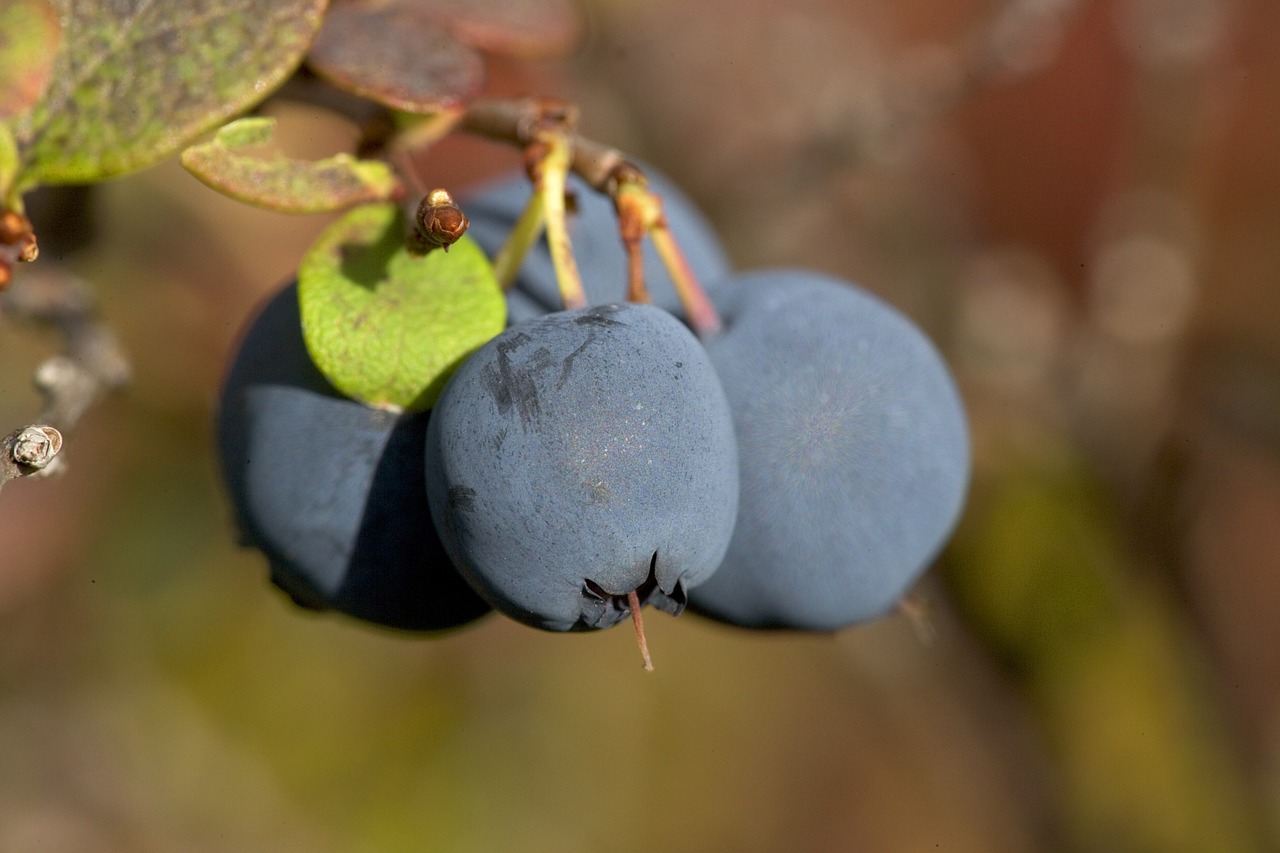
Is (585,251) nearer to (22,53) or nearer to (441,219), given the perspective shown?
(441,219)

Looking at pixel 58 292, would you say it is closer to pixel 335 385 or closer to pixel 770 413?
pixel 335 385

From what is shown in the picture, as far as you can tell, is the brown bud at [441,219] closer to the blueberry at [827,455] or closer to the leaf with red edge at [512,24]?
the blueberry at [827,455]

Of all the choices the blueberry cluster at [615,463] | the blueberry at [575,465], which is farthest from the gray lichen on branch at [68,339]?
the blueberry at [575,465]

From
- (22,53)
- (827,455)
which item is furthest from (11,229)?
(827,455)

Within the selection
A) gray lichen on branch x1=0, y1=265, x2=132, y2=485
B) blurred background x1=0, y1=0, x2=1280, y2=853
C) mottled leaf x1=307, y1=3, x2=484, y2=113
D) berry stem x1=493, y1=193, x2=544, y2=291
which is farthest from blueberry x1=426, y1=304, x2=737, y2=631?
blurred background x1=0, y1=0, x2=1280, y2=853

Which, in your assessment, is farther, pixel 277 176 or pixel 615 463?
pixel 277 176

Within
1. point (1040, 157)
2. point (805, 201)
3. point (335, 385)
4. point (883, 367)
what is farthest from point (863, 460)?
point (1040, 157)
